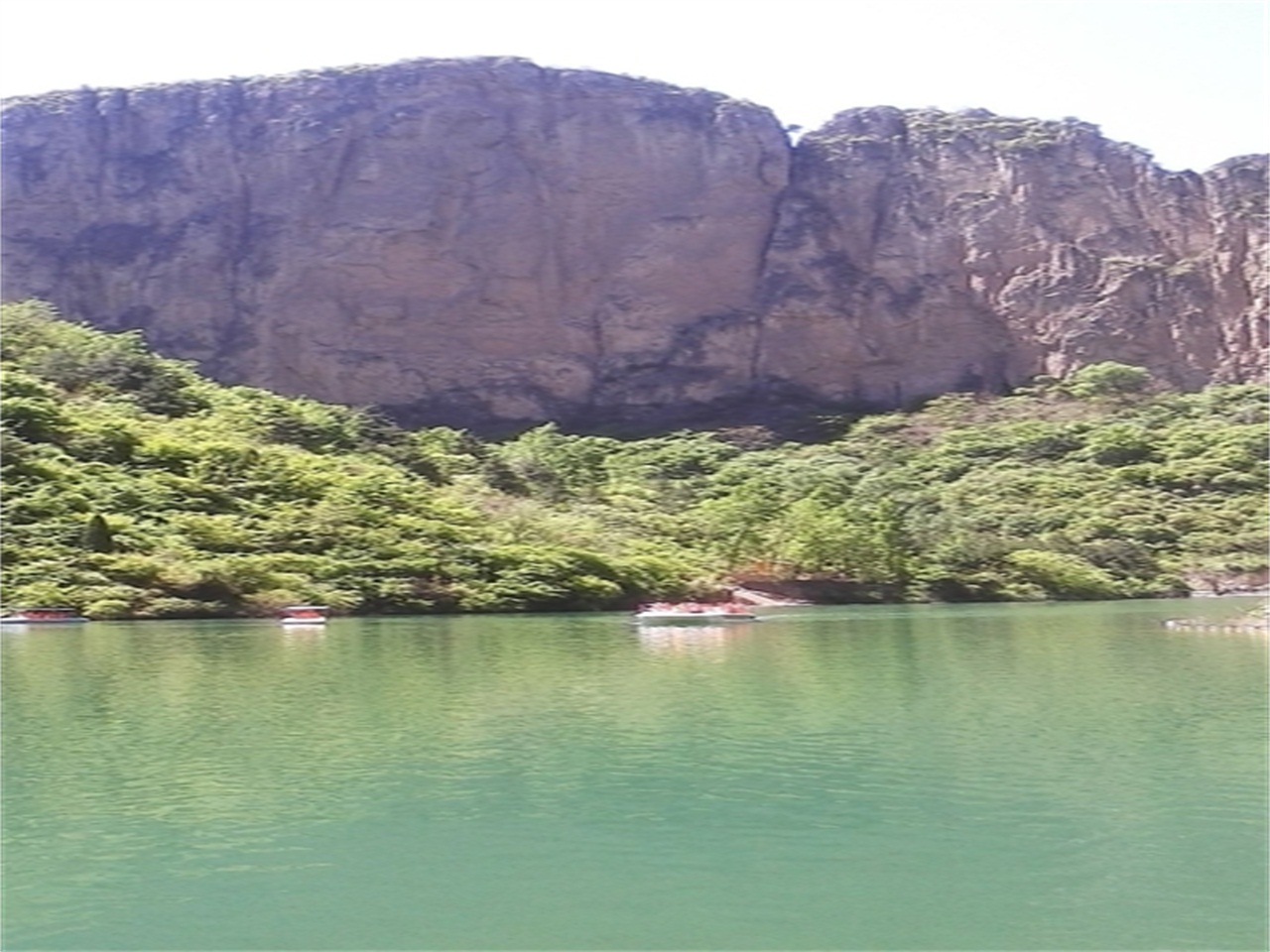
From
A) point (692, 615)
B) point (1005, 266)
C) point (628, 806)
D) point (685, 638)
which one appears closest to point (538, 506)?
point (692, 615)

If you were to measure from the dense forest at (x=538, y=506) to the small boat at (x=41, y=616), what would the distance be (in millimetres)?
614

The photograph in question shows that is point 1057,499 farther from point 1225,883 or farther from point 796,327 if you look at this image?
point 1225,883

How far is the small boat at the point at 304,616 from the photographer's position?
29.8 metres

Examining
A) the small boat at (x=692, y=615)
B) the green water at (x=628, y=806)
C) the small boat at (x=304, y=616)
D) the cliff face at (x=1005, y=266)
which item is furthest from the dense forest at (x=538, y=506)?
the green water at (x=628, y=806)

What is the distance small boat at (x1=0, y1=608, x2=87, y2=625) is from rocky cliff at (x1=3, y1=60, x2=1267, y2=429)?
46.8 metres

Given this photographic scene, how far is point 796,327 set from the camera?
8025 centimetres

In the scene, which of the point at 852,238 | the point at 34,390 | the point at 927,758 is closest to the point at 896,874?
the point at 927,758

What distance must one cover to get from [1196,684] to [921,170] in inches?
2767

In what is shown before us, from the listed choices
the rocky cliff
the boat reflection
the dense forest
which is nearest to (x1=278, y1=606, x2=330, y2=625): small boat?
the dense forest

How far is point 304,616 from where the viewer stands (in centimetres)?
3036

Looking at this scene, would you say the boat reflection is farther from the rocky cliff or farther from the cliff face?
the cliff face

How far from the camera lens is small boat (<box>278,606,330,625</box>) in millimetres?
29750

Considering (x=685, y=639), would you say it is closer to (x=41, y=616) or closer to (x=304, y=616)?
(x=304, y=616)

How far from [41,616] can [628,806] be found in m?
21.6
